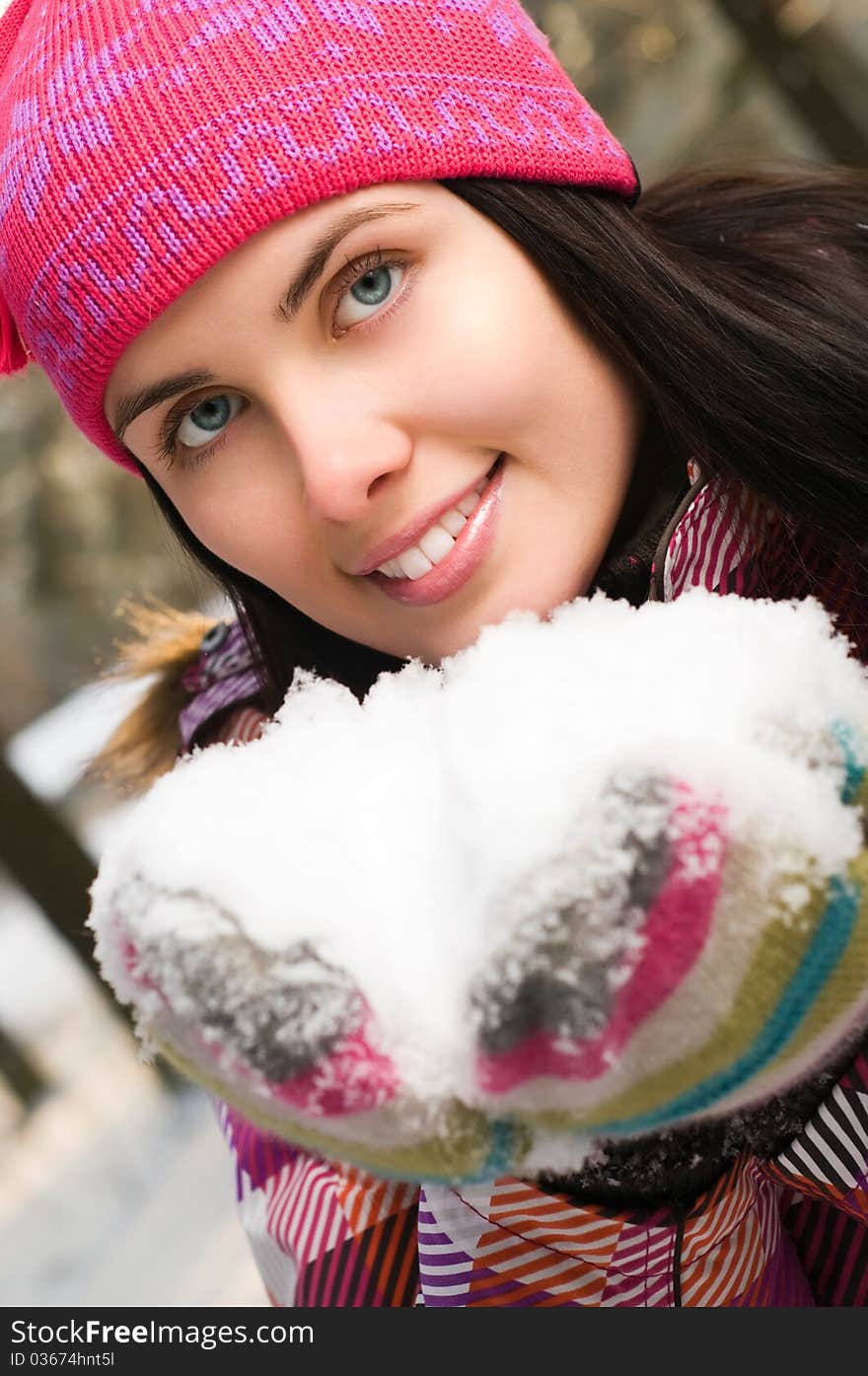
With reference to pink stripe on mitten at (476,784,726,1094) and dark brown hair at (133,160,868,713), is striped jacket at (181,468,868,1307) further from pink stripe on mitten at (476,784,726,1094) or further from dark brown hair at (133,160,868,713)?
pink stripe on mitten at (476,784,726,1094)

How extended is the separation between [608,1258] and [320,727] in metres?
0.29

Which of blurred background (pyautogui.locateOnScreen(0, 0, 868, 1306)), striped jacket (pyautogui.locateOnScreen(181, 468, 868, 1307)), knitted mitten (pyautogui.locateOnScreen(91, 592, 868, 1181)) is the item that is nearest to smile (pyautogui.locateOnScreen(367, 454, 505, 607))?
striped jacket (pyautogui.locateOnScreen(181, 468, 868, 1307))

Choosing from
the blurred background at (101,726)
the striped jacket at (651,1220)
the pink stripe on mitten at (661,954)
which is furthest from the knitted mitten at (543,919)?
the blurred background at (101,726)

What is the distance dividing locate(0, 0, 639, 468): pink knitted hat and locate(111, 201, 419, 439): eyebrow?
0.02 meters

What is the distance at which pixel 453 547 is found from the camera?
0.61 metres

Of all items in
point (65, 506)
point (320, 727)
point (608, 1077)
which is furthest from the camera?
point (65, 506)

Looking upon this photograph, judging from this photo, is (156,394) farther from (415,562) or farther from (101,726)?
(101,726)

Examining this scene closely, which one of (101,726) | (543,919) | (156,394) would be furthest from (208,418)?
(101,726)

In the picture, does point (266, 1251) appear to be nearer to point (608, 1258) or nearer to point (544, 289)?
point (608, 1258)

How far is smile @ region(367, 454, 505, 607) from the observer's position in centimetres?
61

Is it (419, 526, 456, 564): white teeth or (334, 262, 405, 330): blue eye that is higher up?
(334, 262, 405, 330): blue eye

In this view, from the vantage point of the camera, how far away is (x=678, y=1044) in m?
0.32

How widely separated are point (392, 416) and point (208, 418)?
13cm

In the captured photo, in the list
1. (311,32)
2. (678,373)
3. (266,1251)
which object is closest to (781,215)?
(678,373)
